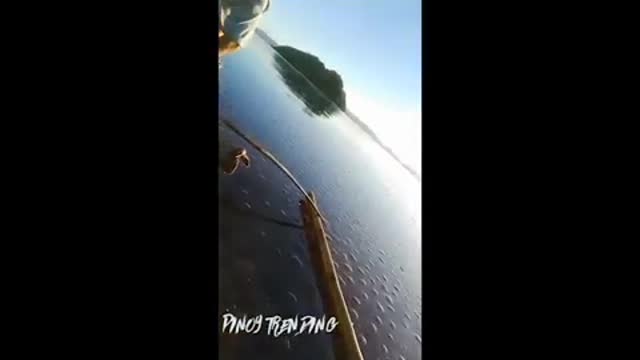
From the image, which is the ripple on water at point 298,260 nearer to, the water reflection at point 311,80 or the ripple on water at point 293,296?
the ripple on water at point 293,296

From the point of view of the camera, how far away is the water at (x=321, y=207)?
1.56 meters

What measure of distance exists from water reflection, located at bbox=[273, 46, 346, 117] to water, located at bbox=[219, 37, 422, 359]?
11mm

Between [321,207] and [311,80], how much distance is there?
222 millimetres

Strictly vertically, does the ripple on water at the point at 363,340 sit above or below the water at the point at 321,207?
below

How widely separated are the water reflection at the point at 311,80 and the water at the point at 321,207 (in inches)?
0.4

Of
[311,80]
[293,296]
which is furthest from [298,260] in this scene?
[311,80]

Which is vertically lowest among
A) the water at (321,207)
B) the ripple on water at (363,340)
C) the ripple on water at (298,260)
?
the ripple on water at (363,340)

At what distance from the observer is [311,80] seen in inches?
62.7

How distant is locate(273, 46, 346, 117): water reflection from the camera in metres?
1.58

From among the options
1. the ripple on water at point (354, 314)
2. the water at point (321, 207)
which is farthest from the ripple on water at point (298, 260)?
the ripple on water at point (354, 314)

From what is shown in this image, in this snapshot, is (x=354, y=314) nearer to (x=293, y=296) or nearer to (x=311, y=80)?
(x=293, y=296)
